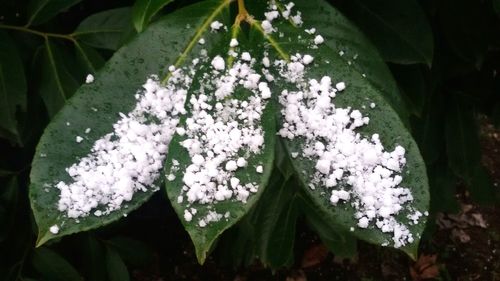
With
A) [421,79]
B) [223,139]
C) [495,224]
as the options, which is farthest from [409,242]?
[495,224]

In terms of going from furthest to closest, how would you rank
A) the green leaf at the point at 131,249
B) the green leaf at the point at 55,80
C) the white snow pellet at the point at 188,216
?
the green leaf at the point at 131,249, the green leaf at the point at 55,80, the white snow pellet at the point at 188,216

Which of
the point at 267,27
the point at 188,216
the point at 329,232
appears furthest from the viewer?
the point at 329,232

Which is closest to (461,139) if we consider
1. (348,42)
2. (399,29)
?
(399,29)

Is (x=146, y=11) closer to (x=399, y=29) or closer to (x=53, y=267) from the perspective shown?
(x=399, y=29)

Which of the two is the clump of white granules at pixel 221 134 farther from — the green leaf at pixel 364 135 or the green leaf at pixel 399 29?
the green leaf at pixel 399 29

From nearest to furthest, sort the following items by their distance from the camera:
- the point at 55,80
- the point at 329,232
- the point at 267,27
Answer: the point at 267,27, the point at 55,80, the point at 329,232

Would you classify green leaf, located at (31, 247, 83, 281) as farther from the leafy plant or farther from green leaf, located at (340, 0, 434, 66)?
green leaf, located at (340, 0, 434, 66)

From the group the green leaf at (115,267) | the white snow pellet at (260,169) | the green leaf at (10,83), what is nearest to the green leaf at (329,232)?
the green leaf at (115,267)

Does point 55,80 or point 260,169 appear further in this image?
point 55,80
